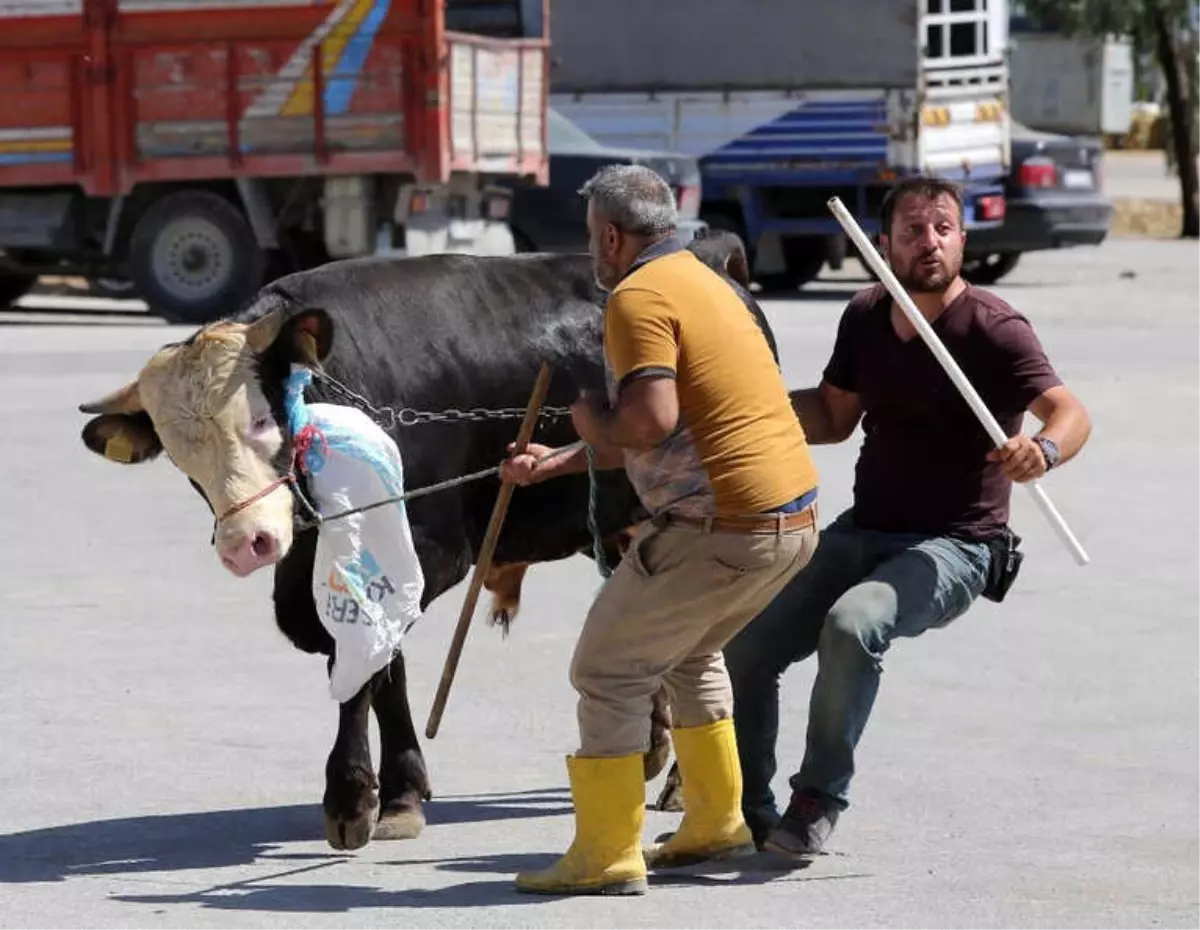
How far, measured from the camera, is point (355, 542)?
691 centimetres

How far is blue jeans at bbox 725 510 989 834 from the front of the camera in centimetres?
634

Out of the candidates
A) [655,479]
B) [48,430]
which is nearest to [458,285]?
[655,479]

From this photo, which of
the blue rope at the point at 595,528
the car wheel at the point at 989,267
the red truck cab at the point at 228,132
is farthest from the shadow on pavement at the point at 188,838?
the car wheel at the point at 989,267

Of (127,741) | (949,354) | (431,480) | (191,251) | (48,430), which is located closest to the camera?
(949,354)

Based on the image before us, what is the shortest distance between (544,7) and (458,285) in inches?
623

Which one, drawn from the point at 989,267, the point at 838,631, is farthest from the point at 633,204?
the point at 989,267

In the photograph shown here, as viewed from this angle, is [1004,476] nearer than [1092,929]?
No

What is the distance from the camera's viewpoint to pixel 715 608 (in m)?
6.19

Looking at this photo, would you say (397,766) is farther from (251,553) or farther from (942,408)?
(942,408)

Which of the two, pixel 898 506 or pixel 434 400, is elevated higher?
pixel 434 400

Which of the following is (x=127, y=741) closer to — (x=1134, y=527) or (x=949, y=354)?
(x=949, y=354)

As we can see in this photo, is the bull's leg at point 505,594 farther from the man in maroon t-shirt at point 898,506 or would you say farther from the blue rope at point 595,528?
the man in maroon t-shirt at point 898,506

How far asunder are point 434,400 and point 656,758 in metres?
1.20

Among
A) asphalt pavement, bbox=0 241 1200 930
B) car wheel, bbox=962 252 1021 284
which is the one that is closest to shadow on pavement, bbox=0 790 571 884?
asphalt pavement, bbox=0 241 1200 930
